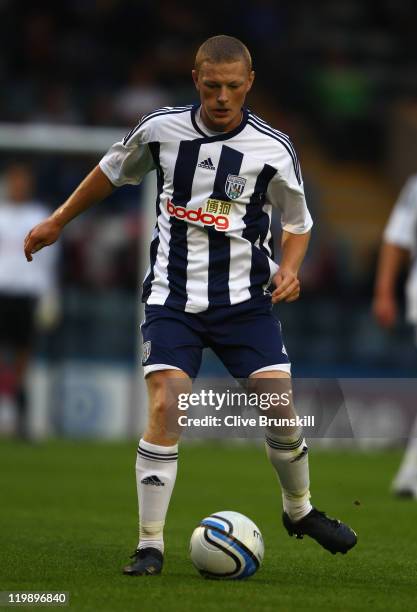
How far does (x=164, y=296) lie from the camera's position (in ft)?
16.8

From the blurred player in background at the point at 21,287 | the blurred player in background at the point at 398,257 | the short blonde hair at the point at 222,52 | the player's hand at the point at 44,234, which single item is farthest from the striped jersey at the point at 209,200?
the blurred player in background at the point at 21,287

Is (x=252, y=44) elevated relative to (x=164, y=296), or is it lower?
lower

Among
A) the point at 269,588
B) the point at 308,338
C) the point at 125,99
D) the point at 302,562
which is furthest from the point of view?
the point at 125,99

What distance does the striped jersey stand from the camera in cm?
511

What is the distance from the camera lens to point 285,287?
4.95m

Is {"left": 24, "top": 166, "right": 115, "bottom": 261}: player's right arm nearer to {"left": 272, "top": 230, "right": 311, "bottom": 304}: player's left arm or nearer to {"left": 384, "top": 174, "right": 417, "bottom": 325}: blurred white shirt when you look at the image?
{"left": 272, "top": 230, "right": 311, "bottom": 304}: player's left arm

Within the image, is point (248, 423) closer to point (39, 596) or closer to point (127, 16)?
point (39, 596)

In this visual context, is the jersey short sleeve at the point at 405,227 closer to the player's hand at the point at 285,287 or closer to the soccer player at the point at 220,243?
the soccer player at the point at 220,243

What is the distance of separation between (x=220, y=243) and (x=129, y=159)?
0.49 meters

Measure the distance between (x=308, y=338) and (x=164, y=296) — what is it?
8.85 metres

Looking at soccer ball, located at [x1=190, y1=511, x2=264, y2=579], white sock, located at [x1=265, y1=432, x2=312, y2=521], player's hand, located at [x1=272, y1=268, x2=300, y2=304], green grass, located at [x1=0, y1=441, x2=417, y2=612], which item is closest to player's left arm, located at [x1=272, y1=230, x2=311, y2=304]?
player's hand, located at [x1=272, y1=268, x2=300, y2=304]

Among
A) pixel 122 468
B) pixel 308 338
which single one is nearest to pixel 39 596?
pixel 122 468

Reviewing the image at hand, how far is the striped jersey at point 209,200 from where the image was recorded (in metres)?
5.11

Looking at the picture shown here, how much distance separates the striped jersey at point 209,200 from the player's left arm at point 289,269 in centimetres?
12
